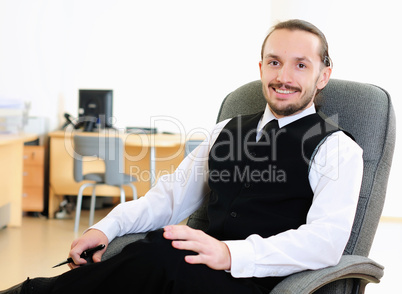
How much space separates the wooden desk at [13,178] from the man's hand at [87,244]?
107 inches

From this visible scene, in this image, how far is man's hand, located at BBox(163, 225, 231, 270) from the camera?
3.93ft

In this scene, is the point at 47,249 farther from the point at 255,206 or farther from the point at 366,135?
the point at 366,135

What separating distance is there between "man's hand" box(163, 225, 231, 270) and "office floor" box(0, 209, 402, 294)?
1.82 m

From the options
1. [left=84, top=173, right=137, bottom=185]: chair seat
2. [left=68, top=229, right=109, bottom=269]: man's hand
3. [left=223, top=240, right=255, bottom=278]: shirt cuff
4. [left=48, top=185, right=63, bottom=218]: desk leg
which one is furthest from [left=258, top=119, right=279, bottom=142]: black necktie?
[left=48, top=185, right=63, bottom=218]: desk leg

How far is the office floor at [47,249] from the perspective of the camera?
296 centimetres

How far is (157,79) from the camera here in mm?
5129

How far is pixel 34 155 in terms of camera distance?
4.42 meters

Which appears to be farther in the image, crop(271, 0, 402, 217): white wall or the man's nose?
crop(271, 0, 402, 217): white wall

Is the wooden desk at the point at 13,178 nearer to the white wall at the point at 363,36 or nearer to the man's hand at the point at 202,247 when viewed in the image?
the white wall at the point at 363,36

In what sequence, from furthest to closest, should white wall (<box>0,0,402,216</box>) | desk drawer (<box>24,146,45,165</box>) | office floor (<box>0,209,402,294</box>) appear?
white wall (<box>0,0,402,216</box>), desk drawer (<box>24,146,45,165</box>), office floor (<box>0,209,402,294</box>)

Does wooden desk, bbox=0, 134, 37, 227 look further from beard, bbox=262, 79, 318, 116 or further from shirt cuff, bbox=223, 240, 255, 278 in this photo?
shirt cuff, bbox=223, 240, 255, 278

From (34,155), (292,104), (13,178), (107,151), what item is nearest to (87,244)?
(292,104)

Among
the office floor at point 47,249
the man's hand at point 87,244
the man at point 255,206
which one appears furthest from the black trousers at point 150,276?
the office floor at point 47,249

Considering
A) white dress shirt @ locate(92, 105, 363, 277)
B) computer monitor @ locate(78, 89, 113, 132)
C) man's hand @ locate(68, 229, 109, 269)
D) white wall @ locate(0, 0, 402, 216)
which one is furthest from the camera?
white wall @ locate(0, 0, 402, 216)
